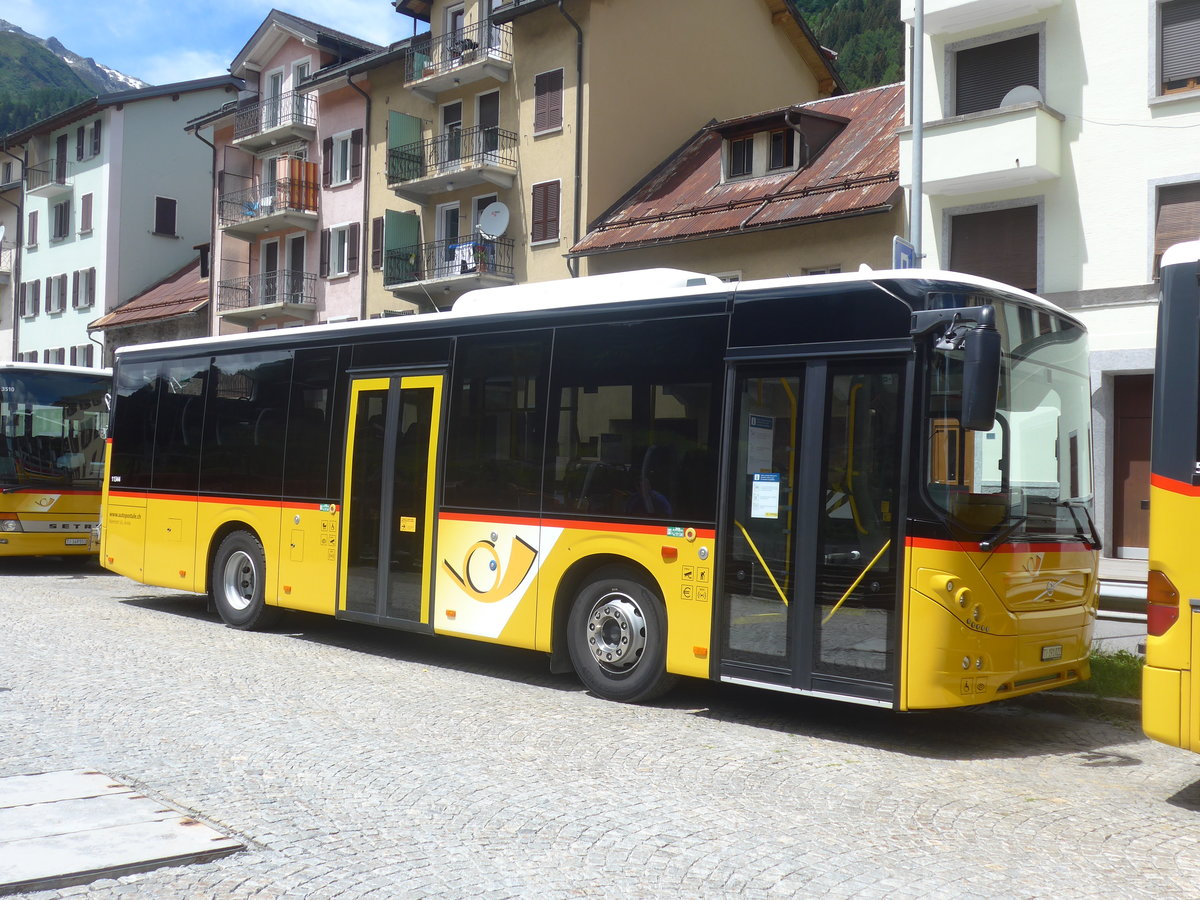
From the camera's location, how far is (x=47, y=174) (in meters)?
54.5

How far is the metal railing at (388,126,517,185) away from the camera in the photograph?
3303 centimetres

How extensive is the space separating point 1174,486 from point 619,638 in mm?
4104

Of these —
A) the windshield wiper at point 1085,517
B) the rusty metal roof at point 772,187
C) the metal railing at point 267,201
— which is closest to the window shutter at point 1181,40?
the rusty metal roof at point 772,187

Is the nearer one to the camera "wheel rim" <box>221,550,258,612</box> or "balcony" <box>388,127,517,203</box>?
"wheel rim" <box>221,550,258,612</box>

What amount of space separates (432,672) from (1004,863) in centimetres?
587

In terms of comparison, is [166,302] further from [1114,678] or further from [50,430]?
[1114,678]

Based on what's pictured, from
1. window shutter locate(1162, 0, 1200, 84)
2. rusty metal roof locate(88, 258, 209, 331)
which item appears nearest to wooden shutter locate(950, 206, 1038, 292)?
window shutter locate(1162, 0, 1200, 84)

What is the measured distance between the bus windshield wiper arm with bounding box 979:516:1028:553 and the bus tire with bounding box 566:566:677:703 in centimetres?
233

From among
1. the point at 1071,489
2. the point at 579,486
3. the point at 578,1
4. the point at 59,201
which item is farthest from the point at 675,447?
the point at 59,201

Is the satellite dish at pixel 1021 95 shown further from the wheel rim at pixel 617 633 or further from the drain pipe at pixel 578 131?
the wheel rim at pixel 617 633

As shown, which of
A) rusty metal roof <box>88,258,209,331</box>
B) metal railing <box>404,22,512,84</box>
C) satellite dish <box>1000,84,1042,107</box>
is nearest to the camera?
satellite dish <box>1000,84,1042,107</box>

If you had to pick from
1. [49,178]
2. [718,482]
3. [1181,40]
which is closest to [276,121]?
[49,178]

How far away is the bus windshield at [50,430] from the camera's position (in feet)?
63.1

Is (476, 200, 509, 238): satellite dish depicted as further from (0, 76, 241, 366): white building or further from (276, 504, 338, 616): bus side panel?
(0, 76, 241, 366): white building
